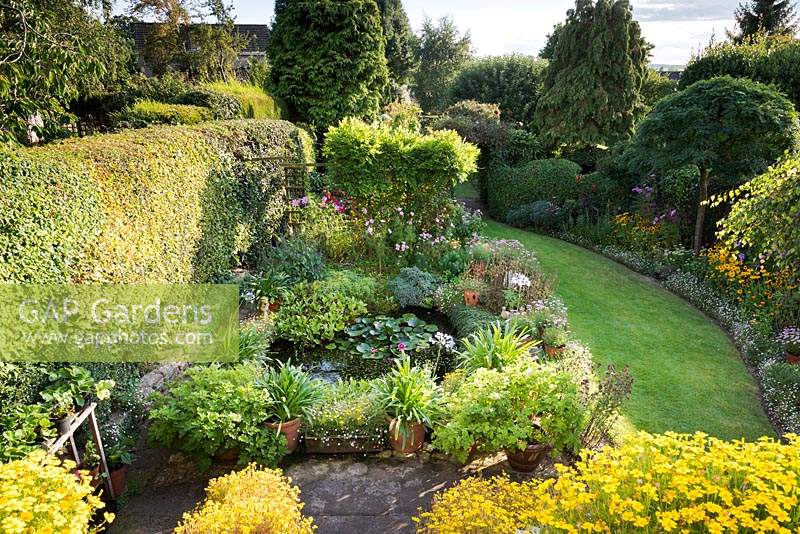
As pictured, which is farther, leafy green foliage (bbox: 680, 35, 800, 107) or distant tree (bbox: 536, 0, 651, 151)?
distant tree (bbox: 536, 0, 651, 151)

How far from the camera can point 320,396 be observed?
15.8 ft

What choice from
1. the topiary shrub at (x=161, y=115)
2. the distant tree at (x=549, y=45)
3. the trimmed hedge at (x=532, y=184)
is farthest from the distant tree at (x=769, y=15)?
the topiary shrub at (x=161, y=115)

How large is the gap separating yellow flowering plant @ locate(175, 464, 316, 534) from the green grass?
3.56 meters

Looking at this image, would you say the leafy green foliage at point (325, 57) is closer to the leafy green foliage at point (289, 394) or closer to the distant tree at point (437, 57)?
the leafy green foliage at point (289, 394)

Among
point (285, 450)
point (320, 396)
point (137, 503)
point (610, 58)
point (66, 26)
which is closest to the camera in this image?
point (137, 503)

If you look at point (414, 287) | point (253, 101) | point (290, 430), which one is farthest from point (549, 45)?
point (290, 430)

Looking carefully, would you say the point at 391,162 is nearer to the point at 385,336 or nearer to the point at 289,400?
the point at 385,336

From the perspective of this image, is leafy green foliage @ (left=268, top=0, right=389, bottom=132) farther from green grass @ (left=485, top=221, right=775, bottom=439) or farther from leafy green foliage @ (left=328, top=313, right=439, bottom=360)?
leafy green foliage @ (left=328, top=313, right=439, bottom=360)

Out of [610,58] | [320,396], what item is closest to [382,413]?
[320,396]

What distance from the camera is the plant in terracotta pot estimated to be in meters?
4.06

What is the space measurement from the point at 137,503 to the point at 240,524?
5.56ft

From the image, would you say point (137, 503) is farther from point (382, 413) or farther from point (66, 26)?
point (66, 26)

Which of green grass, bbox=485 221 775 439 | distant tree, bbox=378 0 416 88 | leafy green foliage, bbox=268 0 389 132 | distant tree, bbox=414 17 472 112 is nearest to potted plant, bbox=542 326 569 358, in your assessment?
green grass, bbox=485 221 775 439

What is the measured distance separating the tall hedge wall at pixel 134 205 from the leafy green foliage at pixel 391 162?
151cm
